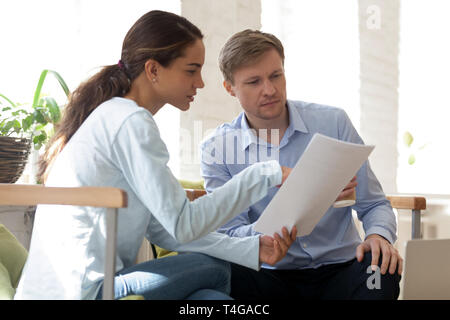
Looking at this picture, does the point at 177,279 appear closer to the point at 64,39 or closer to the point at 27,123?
the point at 27,123

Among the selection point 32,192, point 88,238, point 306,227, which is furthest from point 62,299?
point 306,227

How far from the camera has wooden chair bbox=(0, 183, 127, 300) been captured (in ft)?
3.36

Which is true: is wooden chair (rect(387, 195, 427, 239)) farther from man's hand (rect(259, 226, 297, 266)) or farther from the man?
man's hand (rect(259, 226, 297, 266))

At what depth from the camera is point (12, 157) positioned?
6.76ft

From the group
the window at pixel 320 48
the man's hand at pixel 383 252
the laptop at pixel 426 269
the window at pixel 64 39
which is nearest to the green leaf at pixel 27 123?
the window at pixel 64 39

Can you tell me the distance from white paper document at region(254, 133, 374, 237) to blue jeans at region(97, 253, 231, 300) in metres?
0.16

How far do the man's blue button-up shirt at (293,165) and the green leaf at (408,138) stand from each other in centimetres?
215

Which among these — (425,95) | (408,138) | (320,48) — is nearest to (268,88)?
(320,48)

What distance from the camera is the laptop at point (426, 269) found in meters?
1.23

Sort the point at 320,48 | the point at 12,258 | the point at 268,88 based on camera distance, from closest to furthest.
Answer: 1. the point at 12,258
2. the point at 268,88
3. the point at 320,48

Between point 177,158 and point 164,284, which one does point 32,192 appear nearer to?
point 164,284

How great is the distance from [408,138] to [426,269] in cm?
278

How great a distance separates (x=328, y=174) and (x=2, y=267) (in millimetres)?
957

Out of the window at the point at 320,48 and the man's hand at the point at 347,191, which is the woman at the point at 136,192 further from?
the window at the point at 320,48
